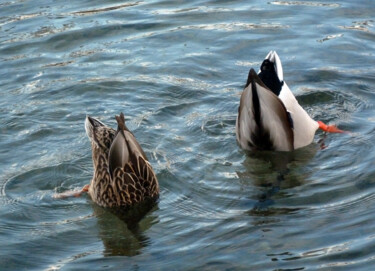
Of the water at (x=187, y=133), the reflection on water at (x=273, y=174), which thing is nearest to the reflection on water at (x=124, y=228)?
the water at (x=187, y=133)

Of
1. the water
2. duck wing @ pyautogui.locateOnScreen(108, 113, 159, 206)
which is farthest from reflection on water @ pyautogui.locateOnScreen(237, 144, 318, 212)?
duck wing @ pyautogui.locateOnScreen(108, 113, 159, 206)

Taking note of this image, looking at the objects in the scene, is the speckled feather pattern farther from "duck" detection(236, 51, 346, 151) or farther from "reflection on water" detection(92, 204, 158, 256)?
"duck" detection(236, 51, 346, 151)

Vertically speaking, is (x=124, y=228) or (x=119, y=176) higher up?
(x=119, y=176)

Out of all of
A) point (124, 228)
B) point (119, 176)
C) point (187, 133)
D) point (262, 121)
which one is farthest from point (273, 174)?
point (124, 228)

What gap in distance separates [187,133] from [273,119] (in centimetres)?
113

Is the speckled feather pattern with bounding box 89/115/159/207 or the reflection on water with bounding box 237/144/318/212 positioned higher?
the speckled feather pattern with bounding box 89/115/159/207

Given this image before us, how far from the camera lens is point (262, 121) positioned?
925 centimetres

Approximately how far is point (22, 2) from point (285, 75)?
17.6 feet

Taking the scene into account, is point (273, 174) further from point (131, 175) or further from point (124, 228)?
point (124, 228)

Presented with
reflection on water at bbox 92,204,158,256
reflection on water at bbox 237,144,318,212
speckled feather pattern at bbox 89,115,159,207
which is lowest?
reflection on water at bbox 92,204,158,256

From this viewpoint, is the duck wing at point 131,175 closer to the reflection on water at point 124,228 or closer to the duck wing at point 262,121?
the reflection on water at point 124,228

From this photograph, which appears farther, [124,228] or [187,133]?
[187,133]

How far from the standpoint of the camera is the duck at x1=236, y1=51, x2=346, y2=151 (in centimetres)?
910

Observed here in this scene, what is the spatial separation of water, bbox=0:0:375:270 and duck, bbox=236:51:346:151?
0.16m
